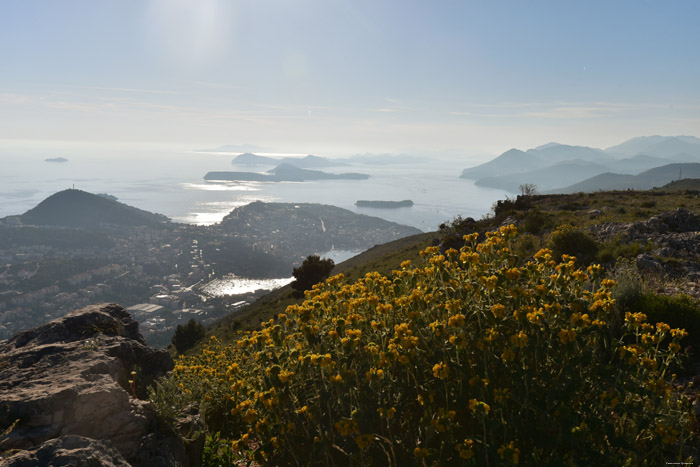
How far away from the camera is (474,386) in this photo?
2711mm

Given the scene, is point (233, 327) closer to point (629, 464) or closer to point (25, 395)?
point (25, 395)

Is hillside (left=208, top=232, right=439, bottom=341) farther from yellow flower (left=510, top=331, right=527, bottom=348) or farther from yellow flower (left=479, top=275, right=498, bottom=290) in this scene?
yellow flower (left=510, top=331, right=527, bottom=348)

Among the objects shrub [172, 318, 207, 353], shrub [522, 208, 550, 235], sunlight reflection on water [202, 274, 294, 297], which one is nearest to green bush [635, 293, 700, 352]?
shrub [522, 208, 550, 235]

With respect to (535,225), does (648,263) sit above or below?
below

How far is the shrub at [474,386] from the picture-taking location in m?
2.54

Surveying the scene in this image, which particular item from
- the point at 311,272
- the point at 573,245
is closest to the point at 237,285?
the point at 311,272

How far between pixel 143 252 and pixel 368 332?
643 ft

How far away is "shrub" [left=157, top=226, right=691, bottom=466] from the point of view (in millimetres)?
2535

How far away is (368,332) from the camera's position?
12.0ft

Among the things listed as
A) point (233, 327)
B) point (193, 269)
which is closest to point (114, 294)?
point (193, 269)

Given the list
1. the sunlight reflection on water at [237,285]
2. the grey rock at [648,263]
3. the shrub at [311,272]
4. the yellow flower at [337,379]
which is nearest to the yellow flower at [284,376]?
the yellow flower at [337,379]

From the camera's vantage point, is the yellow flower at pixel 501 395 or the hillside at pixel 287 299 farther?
the hillside at pixel 287 299

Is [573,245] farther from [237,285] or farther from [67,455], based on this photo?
[237,285]

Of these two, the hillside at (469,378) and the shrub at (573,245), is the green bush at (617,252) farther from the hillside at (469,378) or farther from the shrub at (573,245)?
the hillside at (469,378)
